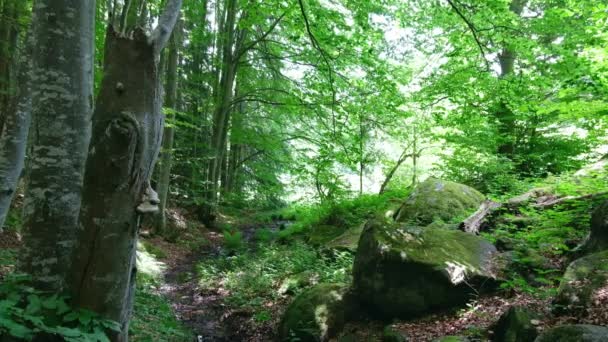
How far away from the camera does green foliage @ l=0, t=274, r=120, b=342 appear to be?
213cm

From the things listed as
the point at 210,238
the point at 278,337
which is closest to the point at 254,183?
the point at 210,238

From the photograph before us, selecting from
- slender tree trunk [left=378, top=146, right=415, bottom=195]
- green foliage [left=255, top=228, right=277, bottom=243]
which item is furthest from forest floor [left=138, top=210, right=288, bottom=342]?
slender tree trunk [left=378, top=146, right=415, bottom=195]

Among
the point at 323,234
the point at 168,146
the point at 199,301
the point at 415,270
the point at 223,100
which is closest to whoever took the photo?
the point at 415,270

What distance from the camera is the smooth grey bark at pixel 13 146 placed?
4223 millimetres

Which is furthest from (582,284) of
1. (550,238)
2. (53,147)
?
(53,147)

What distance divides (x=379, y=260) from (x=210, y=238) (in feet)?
32.8

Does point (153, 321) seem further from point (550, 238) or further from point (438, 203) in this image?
point (438, 203)

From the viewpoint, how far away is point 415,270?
5.37 m

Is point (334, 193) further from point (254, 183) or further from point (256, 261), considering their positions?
point (254, 183)

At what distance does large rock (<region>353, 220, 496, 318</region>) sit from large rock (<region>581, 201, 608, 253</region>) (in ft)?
3.92

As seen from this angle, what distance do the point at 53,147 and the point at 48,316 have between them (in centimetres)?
112

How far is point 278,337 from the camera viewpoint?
607 cm

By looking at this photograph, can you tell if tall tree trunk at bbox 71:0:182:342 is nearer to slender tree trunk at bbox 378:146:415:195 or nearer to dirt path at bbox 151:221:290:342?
dirt path at bbox 151:221:290:342

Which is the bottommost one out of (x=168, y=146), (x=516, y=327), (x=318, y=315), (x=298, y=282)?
(x=318, y=315)
